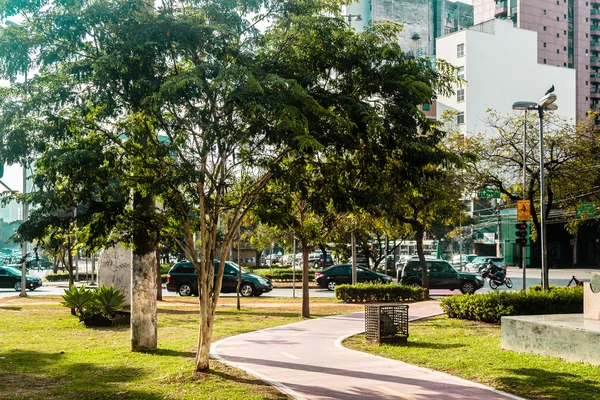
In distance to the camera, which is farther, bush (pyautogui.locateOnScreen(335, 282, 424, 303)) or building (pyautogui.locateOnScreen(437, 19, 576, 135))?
building (pyautogui.locateOnScreen(437, 19, 576, 135))

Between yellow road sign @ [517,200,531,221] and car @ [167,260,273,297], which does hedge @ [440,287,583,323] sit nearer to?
yellow road sign @ [517,200,531,221]

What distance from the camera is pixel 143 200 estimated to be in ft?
40.2

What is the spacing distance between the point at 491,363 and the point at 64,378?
24.0 ft

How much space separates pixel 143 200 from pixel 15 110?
9.14 feet

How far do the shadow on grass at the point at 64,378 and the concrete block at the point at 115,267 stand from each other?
34.8 ft

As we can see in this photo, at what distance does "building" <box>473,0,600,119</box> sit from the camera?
94.1 metres

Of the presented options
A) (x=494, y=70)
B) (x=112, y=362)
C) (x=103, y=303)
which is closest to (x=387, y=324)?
(x=112, y=362)

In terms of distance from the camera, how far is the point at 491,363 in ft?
39.7

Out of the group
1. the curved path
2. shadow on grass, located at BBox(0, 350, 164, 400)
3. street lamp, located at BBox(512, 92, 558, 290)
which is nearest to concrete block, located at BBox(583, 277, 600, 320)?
the curved path

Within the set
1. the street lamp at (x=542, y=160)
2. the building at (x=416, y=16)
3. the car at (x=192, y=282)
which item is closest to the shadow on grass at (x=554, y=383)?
the street lamp at (x=542, y=160)

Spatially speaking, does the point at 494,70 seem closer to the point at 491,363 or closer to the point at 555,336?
the point at 555,336

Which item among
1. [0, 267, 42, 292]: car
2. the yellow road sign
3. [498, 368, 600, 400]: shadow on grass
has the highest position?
the yellow road sign

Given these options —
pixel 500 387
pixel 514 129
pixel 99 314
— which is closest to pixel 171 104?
pixel 500 387

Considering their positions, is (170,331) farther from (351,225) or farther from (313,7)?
(351,225)
